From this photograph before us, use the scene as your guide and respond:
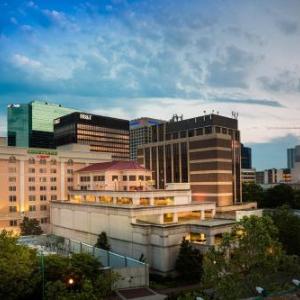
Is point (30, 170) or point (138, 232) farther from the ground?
point (30, 170)

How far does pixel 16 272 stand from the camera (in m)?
46.9

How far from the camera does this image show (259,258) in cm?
4412

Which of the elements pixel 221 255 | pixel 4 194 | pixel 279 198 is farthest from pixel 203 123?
pixel 221 255

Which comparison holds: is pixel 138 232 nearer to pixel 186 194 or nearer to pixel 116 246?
pixel 116 246

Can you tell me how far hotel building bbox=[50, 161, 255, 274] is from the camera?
234 feet

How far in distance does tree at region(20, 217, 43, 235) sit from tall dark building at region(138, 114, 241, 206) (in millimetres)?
54272

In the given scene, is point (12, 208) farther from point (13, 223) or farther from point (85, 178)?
point (85, 178)

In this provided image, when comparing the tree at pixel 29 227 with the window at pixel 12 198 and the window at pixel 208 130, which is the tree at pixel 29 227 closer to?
the window at pixel 12 198

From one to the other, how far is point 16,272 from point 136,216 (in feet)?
111

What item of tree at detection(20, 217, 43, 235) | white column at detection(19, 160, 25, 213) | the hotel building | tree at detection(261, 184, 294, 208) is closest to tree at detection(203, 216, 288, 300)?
the hotel building

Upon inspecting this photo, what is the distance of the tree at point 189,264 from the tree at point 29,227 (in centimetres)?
5396

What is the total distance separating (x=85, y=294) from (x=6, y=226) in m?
77.1

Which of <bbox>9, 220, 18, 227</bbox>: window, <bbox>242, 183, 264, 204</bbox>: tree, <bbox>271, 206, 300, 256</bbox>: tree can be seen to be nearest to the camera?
<bbox>271, 206, 300, 256</bbox>: tree

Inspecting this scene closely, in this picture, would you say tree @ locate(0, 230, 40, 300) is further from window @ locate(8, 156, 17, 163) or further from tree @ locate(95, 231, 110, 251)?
window @ locate(8, 156, 17, 163)
